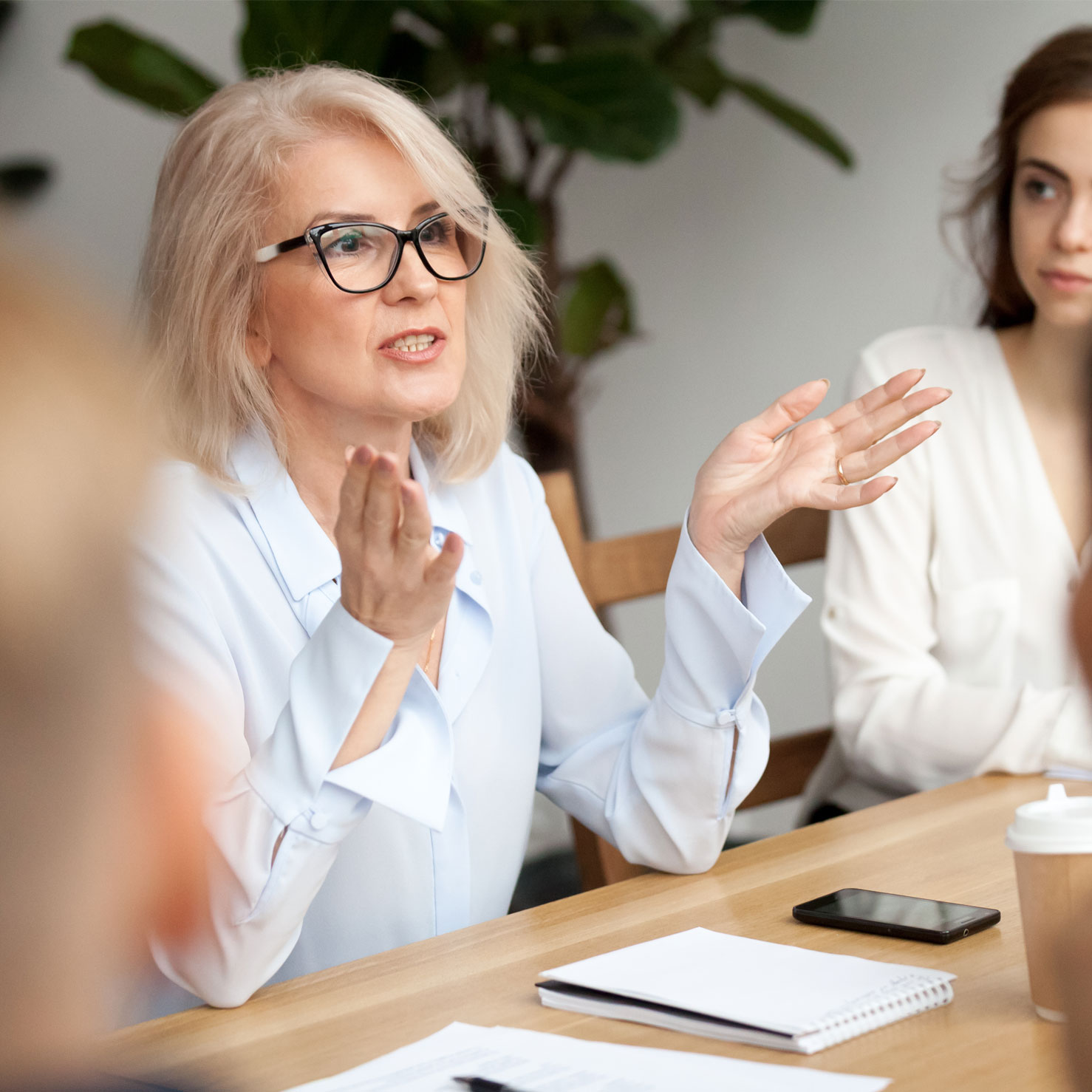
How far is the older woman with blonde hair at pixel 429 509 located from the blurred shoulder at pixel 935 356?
596mm

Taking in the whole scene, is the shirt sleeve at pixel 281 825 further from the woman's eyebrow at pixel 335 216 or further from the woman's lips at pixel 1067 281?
the woman's lips at pixel 1067 281

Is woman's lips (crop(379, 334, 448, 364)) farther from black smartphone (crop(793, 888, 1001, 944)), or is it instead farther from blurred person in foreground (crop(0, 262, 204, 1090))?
blurred person in foreground (crop(0, 262, 204, 1090))

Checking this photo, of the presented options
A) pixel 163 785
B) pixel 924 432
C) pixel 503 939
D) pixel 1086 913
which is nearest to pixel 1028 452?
pixel 924 432

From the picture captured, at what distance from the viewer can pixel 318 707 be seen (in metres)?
0.94

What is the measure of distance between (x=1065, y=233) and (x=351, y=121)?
94 centimetres

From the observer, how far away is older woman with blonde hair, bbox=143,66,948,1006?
1.16 m

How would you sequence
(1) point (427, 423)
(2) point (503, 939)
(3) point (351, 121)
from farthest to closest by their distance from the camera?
1. (1) point (427, 423)
2. (3) point (351, 121)
3. (2) point (503, 939)

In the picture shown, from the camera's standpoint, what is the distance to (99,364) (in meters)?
0.34

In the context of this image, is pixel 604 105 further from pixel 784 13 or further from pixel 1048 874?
pixel 1048 874

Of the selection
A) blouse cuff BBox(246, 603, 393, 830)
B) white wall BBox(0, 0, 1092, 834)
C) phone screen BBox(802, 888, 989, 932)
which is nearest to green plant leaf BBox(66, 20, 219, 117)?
white wall BBox(0, 0, 1092, 834)

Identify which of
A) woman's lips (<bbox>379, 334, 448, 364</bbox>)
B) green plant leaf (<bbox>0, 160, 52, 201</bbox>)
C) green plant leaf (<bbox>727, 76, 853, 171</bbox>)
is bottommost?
woman's lips (<bbox>379, 334, 448, 364</bbox>)

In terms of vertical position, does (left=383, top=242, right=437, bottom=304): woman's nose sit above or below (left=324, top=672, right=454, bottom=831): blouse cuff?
above

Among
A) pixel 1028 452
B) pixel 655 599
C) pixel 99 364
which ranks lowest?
pixel 655 599

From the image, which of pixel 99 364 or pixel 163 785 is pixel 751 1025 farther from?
pixel 99 364
